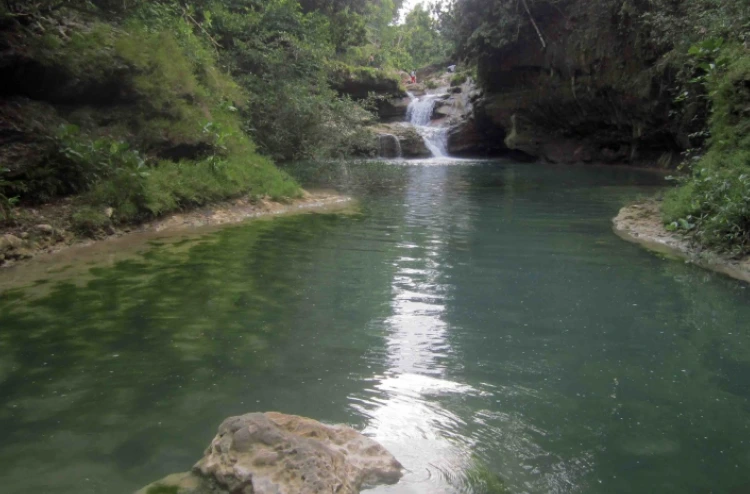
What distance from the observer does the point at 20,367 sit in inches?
176

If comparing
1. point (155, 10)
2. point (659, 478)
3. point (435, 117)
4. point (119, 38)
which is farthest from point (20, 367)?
point (435, 117)

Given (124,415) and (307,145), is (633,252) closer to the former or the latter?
(124,415)

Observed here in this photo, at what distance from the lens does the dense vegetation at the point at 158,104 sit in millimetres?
8898

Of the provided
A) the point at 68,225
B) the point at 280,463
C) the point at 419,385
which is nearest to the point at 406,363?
the point at 419,385

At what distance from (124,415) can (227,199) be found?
7763 mm

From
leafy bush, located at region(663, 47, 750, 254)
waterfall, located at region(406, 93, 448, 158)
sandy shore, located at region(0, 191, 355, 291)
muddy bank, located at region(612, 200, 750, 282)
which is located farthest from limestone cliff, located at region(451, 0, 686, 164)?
sandy shore, located at region(0, 191, 355, 291)

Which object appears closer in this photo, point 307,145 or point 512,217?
point 512,217

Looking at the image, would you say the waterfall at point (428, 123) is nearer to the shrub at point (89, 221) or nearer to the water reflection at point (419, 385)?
the water reflection at point (419, 385)

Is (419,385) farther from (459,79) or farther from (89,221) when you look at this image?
(459,79)

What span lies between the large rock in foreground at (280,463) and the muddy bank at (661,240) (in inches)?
229

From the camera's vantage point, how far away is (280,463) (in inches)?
105

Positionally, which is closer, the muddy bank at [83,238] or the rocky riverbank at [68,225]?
the muddy bank at [83,238]

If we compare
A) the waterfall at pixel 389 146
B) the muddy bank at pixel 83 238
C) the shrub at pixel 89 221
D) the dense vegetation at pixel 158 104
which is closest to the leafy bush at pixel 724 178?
the muddy bank at pixel 83 238

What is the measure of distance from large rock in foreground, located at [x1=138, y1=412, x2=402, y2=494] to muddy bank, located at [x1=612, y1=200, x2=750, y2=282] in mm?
5827
